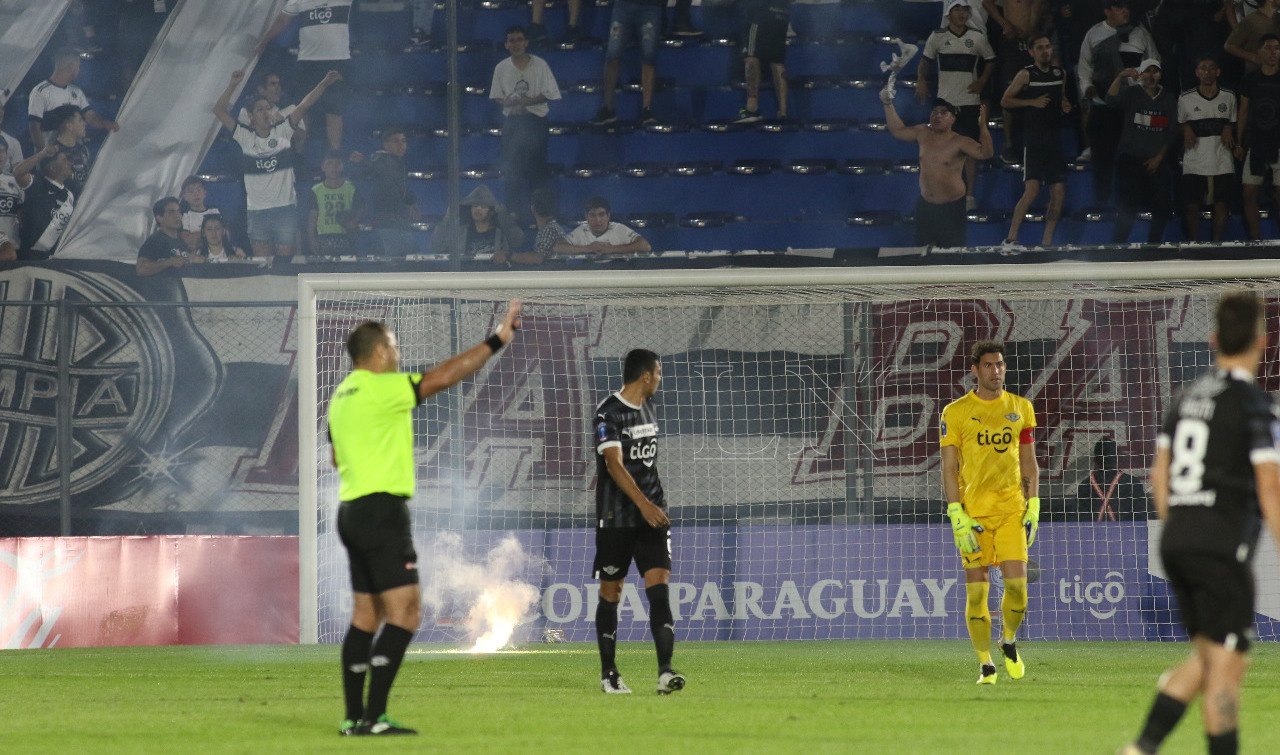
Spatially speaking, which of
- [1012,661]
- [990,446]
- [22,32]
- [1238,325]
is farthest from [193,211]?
[1238,325]

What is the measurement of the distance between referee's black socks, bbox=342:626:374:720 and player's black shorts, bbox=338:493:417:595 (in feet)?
0.69

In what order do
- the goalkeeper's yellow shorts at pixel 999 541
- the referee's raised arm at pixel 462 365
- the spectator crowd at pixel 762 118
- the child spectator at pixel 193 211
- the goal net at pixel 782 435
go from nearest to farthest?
the referee's raised arm at pixel 462 365
the goalkeeper's yellow shorts at pixel 999 541
the goal net at pixel 782 435
the spectator crowd at pixel 762 118
the child spectator at pixel 193 211

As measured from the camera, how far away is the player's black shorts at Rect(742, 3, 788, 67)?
19.2 m

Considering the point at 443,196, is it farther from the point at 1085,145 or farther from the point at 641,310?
the point at 1085,145

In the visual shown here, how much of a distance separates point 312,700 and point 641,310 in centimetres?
801

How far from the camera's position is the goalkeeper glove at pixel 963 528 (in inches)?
382

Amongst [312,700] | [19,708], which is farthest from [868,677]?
[19,708]

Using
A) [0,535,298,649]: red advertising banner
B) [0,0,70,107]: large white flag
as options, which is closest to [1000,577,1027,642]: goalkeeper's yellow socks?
[0,535,298,649]: red advertising banner

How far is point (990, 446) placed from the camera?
9.89m

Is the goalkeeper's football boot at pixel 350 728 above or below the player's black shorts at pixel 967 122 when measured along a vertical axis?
below

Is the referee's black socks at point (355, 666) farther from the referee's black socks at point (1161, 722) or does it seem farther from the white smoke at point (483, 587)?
the white smoke at point (483, 587)

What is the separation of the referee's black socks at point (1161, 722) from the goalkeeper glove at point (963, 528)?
4426mm

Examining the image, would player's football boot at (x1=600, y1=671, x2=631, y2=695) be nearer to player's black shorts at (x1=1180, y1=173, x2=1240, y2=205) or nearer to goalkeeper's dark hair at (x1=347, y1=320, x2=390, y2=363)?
goalkeeper's dark hair at (x1=347, y1=320, x2=390, y2=363)

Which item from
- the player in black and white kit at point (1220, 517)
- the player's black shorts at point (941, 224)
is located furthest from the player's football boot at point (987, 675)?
the player's black shorts at point (941, 224)
